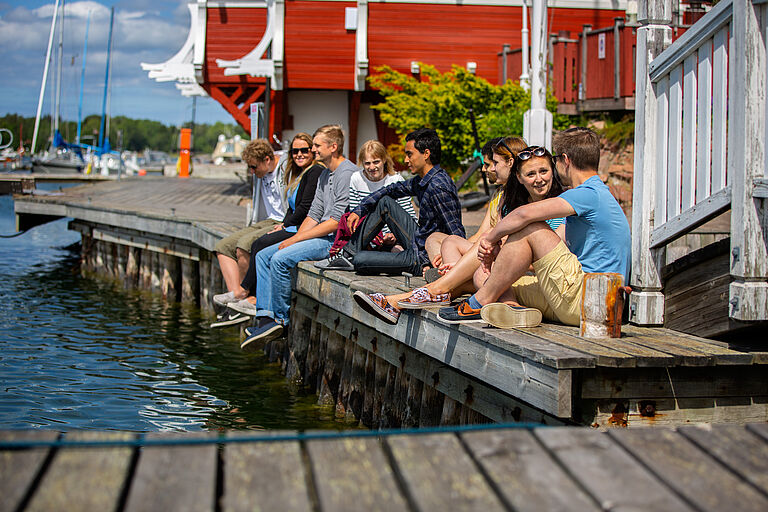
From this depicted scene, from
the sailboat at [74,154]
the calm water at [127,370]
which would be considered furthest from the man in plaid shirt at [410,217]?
the sailboat at [74,154]

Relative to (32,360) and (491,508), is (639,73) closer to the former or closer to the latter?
(491,508)

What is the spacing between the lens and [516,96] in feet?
55.9

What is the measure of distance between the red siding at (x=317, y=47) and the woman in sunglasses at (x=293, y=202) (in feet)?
40.7

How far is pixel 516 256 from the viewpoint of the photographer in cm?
479

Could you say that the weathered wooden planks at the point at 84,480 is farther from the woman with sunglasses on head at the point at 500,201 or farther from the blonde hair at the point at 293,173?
the blonde hair at the point at 293,173

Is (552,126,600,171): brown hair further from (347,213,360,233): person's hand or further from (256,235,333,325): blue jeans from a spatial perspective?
(256,235,333,325): blue jeans

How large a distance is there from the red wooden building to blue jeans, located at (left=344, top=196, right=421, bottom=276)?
13.2 m

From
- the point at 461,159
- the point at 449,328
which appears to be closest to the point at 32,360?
the point at 449,328

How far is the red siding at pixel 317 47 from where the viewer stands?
20.3m

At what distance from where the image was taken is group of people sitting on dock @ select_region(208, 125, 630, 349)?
4.78 m

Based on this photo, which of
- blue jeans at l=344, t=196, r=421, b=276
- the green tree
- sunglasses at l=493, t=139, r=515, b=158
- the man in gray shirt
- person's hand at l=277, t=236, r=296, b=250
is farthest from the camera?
the green tree

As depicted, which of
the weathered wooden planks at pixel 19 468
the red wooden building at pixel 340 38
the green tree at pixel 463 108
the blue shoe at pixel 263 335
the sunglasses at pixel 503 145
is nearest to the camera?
the weathered wooden planks at pixel 19 468

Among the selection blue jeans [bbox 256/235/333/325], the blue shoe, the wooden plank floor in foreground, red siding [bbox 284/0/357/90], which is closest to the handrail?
the wooden plank floor in foreground

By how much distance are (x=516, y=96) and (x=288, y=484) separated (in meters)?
15.5
